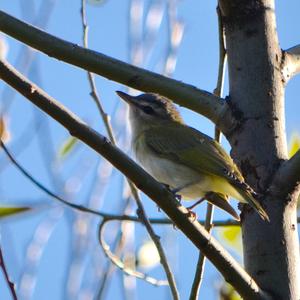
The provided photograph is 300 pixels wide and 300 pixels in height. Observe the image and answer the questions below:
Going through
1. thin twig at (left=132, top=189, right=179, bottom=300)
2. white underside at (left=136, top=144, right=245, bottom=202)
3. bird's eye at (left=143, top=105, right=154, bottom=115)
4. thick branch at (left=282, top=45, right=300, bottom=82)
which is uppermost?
bird's eye at (left=143, top=105, right=154, bottom=115)

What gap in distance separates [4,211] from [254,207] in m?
0.99

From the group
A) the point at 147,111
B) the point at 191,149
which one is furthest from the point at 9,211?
the point at 147,111

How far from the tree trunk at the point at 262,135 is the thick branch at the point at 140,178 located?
20 centimetres

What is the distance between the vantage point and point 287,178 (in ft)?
7.84

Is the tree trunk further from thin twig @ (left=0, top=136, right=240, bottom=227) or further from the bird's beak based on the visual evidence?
the bird's beak

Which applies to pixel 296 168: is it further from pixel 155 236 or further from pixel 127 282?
pixel 127 282

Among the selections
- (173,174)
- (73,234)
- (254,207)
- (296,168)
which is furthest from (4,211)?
(73,234)

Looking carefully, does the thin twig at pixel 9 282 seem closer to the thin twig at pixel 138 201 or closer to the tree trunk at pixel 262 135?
the thin twig at pixel 138 201

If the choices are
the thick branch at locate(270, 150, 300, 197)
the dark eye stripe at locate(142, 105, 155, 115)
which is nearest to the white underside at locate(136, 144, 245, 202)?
the dark eye stripe at locate(142, 105, 155, 115)

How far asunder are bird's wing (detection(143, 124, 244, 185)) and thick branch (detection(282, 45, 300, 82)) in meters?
0.79

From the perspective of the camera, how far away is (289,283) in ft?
7.66

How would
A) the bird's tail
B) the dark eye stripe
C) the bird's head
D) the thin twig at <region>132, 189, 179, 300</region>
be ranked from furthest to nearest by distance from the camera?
the dark eye stripe, the bird's head, the bird's tail, the thin twig at <region>132, 189, 179, 300</region>

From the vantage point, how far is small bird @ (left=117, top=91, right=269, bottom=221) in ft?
12.1

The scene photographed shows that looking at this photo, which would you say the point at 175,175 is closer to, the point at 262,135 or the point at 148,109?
the point at 148,109
